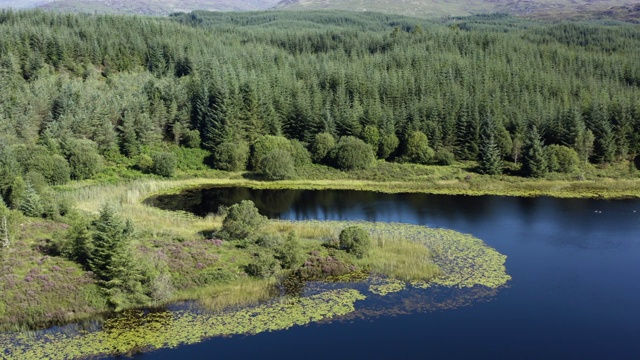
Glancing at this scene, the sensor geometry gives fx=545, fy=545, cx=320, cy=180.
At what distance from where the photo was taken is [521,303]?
132 ft

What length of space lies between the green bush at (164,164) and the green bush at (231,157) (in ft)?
23.9

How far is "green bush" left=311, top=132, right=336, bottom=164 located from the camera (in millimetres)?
89250

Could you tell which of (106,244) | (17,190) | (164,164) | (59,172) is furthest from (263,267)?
(164,164)

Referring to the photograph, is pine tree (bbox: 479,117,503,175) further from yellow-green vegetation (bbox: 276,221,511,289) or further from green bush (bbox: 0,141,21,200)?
green bush (bbox: 0,141,21,200)

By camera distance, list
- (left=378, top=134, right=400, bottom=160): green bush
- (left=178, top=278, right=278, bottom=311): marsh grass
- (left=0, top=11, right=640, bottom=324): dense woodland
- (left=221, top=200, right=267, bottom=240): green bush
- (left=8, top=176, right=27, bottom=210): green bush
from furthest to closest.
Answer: (left=378, top=134, right=400, bottom=160): green bush, (left=0, top=11, right=640, bottom=324): dense woodland, (left=8, top=176, right=27, bottom=210): green bush, (left=221, top=200, right=267, bottom=240): green bush, (left=178, top=278, right=278, bottom=311): marsh grass

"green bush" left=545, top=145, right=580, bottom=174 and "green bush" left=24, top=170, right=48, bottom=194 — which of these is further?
"green bush" left=545, top=145, right=580, bottom=174

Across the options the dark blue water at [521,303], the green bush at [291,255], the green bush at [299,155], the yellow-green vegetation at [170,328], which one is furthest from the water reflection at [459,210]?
the yellow-green vegetation at [170,328]

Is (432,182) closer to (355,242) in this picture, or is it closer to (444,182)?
(444,182)

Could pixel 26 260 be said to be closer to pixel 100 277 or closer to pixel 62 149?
pixel 100 277

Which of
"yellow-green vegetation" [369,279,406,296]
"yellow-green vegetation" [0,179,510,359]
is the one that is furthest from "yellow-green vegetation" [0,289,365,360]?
"yellow-green vegetation" [369,279,406,296]

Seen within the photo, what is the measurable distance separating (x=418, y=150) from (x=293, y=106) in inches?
1008

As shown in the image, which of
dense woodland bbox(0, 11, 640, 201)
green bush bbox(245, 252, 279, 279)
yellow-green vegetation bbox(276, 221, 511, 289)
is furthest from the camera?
dense woodland bbox(0, 11, 640, 201)

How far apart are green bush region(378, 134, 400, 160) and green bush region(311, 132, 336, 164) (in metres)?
8.65

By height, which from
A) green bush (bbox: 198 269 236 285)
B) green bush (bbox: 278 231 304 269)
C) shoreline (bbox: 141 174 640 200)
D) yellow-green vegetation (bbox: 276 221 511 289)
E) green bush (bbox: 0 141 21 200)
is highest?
green bush (bbox: 0 141 21 200)
